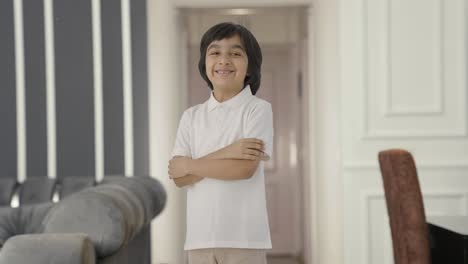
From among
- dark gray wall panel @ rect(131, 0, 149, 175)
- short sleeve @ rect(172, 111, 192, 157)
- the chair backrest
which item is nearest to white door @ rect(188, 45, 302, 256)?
dark gray wall panel @ rect(131, 0, 149, 175)

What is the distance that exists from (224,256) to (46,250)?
621 millimetres

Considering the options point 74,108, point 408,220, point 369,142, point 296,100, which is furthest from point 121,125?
point 408,220

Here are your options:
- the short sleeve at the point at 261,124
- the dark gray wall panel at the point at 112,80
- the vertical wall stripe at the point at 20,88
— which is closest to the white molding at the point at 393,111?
the dark gray wall panel at the point at 112,80

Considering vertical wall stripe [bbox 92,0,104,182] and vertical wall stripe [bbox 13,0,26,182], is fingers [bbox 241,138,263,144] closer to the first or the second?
vertical wall stripe [bbox 92,0,104,182]

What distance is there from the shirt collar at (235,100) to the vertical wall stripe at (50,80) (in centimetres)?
335

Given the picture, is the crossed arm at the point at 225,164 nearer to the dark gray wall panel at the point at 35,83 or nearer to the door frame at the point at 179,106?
the door frame at the point at 179,106

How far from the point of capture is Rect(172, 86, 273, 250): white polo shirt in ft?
4.20

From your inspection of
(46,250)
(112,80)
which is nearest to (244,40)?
(46,250)

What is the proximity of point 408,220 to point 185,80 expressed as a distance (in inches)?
112

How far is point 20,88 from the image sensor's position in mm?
4488

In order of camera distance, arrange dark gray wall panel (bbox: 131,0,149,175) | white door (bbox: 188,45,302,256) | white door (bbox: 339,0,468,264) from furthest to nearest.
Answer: white door (bbox: 188,45,302,256) < dark gray wall panel (bbox: 131,0,149,175) < white door (bbox: 339,0,468,264)

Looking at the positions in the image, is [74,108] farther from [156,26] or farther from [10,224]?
[10,224]

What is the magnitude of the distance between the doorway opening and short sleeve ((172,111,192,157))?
4.69 m

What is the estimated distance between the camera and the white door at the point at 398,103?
12.7 feet
